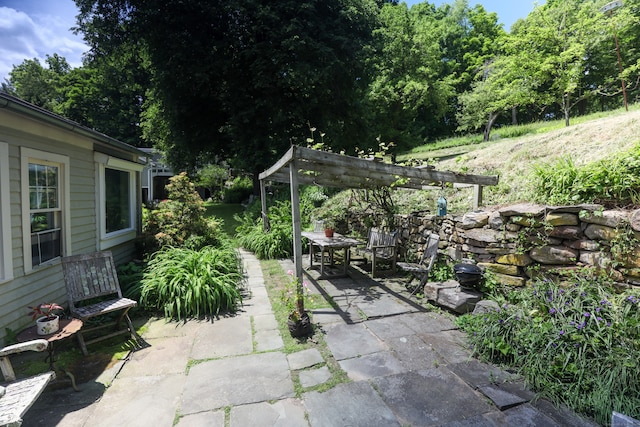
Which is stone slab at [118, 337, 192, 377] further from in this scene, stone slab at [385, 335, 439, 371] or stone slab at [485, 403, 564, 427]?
stone slab at [485, 403, 564, 427]

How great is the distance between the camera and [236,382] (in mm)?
2648

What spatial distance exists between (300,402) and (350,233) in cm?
675

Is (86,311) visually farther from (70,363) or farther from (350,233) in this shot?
(350,233)

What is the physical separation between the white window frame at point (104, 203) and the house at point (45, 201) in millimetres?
17

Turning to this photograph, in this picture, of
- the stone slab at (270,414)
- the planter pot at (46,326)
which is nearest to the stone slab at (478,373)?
the stone slab at (270,414)

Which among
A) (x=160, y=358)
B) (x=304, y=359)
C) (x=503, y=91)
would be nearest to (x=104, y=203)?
(x=160, y=358)

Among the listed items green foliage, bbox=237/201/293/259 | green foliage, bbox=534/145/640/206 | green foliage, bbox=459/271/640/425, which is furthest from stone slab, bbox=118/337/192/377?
green foliage, bbox=534/145/640/206

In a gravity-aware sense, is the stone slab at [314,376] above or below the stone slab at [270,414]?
above

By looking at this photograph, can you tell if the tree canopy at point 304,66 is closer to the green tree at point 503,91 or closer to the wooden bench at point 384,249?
the green tree at point 503,91

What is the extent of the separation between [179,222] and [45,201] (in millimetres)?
2422

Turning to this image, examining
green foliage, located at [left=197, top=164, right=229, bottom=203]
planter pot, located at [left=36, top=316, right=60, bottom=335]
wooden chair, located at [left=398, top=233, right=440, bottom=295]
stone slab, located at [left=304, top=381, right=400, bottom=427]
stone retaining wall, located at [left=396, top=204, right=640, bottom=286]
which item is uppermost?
green foliage, located at [left=197, top=164, right=229, bottom=203]

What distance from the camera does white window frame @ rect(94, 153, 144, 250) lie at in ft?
16.9

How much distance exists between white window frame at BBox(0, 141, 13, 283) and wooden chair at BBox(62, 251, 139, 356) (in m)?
0.45

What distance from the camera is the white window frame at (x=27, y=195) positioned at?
3.46 m
